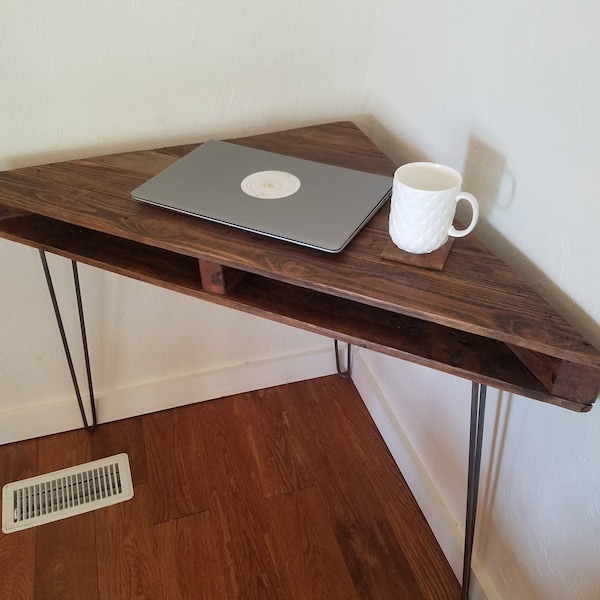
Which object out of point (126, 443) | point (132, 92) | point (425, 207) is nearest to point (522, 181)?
point (425, 207)

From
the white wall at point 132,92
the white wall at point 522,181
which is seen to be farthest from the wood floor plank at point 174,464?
the white wall at point 522,181

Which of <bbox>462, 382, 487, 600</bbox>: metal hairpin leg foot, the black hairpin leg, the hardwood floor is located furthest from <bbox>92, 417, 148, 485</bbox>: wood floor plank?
<bbox>462, 382, 487, 600</bbox>: metal hairpin leg foot

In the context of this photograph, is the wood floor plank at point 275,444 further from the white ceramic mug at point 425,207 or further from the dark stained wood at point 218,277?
the white ceramic mug at point 425,207

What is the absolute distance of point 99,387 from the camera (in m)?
1.50

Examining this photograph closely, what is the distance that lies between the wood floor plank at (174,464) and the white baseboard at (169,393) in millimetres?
47

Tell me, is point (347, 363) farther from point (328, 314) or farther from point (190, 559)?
point (328, 314)

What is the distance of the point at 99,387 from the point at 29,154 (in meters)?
0.64

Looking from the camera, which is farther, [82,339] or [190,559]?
[82,339]

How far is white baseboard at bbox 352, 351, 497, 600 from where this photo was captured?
1188 millimetres

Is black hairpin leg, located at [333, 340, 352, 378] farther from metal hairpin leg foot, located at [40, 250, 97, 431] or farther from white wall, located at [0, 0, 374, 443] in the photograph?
metal hairpin leg foot, located at [40, 250, 97, 431]

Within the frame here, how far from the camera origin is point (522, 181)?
0.80m

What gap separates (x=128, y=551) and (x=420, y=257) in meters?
0.94

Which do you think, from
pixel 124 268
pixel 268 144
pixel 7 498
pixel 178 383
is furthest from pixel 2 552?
pixel 268 144

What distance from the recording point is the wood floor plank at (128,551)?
1193 millimetres
